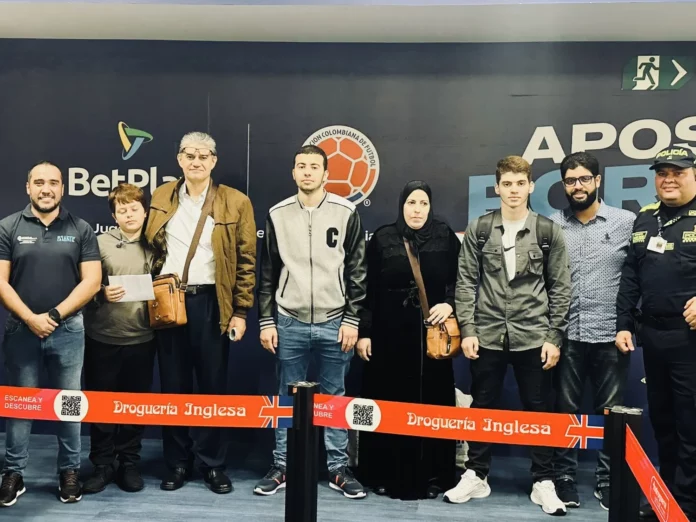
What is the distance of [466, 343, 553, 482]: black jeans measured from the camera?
330 cm

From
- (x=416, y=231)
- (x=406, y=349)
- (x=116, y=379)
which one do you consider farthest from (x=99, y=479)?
(x=416, y=231)

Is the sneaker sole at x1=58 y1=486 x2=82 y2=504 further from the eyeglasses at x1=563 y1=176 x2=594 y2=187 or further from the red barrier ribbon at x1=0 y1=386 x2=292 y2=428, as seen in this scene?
the eyeglasses at x1=563 y1=176 x2=594 y2=187

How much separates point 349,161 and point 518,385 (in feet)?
5.30

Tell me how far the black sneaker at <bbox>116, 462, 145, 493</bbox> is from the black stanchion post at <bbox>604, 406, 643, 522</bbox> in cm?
220

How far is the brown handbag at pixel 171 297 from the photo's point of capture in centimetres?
338

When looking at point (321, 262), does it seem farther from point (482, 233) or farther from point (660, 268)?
point (660, 268)

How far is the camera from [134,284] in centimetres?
343

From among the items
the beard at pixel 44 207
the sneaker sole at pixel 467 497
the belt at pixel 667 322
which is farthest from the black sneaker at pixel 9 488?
the belt at pixel 667 322

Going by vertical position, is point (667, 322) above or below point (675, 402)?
above

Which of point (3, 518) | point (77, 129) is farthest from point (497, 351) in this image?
point (77, 129)

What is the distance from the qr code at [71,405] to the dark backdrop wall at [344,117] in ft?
4.97

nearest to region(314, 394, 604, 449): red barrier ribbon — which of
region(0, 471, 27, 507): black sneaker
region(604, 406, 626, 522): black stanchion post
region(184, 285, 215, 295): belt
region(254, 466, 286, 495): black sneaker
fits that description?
region(604, 406, 626, 522): black stanchion post

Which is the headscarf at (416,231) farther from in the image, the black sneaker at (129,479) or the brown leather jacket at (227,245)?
the black sneaker at (129,479)

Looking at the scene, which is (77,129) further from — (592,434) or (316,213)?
(592,434)
